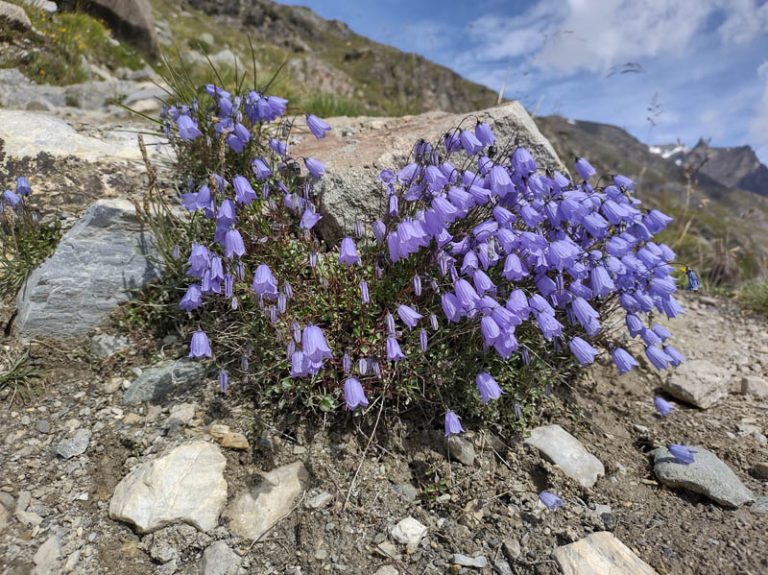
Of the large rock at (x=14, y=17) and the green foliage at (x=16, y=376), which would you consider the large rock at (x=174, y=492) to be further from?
the large rock at (x=14, y=17)

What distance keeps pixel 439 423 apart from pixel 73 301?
2.71m

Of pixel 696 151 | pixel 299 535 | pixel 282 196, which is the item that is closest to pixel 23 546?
pixel 299 535

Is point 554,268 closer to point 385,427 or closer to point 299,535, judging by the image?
point 385,427

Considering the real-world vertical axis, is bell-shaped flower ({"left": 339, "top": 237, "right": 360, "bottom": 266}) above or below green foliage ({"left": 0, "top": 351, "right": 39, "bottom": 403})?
above

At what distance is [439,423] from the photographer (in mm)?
3096

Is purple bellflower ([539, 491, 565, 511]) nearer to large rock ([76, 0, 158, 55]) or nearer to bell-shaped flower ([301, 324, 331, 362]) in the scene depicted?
bell-shaped flower ([301, 324, 331, 362])

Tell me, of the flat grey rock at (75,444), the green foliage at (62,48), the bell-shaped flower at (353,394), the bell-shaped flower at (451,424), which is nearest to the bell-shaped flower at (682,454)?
the bell-shaped flower at (451,424)

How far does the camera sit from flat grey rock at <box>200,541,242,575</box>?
2.25 meters

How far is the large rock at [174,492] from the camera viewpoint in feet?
7.81

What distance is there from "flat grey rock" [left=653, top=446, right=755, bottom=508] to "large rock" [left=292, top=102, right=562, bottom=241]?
2.34m

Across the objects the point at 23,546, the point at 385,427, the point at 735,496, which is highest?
the point at 735,496

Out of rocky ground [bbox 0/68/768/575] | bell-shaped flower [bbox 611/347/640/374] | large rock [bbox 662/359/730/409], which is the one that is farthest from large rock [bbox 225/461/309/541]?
large rock [bbox 662/359/730/409]

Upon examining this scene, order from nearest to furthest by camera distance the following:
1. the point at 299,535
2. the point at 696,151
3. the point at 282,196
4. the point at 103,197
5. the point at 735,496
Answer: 1. the point at 299,535
2. the point at 735,496
3. the point at 282,196
4. the point at 103,197
5. the point at 696,151

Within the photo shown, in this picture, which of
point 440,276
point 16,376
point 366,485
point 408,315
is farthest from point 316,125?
point 16,376
